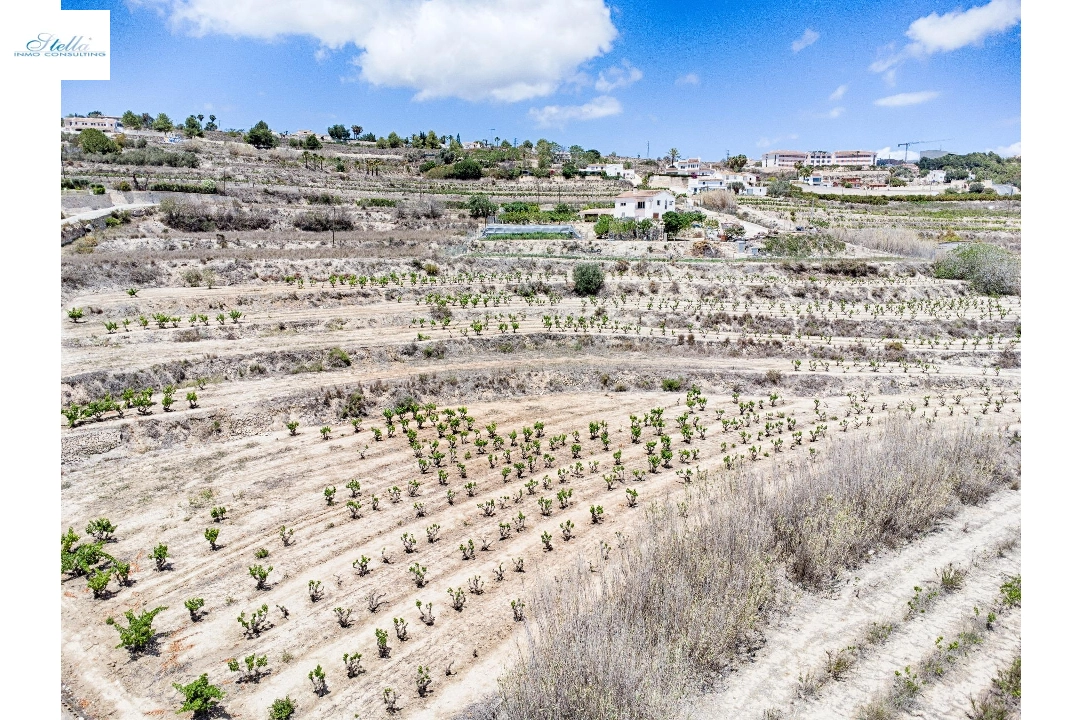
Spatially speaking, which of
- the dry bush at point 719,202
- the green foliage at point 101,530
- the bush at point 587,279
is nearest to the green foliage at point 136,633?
the green foliage at point 101,530

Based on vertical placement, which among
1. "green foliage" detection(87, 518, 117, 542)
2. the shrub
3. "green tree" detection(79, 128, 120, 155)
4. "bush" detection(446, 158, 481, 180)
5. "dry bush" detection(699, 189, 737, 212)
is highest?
"bush" detection(446, 158, 481, 180)

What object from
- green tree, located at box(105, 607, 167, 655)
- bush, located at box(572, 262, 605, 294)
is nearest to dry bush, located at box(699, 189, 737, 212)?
bush, located at box(572, 262, 605, 294)

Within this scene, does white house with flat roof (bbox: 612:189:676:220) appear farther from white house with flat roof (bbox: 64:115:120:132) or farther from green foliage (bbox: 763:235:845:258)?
white house with flat roof (bbox: 64:115:120:132)

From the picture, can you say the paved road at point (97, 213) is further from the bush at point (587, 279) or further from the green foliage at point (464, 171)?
the green foliage at point (464, 171)

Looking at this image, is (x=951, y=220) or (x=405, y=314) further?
(x=951, y=220)
